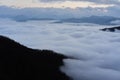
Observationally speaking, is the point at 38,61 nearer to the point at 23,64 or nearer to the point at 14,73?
the point at 23,64

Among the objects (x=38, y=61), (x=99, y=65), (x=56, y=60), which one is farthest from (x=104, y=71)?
(x=38, y=61)

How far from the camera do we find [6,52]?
13538 centimetres

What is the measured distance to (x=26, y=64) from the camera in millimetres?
130875

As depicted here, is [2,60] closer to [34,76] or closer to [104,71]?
[34,76]

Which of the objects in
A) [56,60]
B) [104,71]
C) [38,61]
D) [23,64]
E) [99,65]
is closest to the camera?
[23,64]

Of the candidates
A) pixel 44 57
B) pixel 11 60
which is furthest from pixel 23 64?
pixel 44 57

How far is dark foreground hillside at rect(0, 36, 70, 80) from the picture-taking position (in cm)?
12244

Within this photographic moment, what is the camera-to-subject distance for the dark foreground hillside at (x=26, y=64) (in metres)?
122

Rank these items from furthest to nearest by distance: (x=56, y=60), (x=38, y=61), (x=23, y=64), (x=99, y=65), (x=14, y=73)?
(x=99, y=65) < (x=56, y=60) < (x=38, y=61) < (x=23, y=64) < (x=14, y=73)

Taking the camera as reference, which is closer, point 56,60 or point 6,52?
point 6,52

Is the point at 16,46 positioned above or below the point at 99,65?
above

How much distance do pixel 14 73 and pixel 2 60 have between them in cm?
829

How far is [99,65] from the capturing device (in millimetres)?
183125

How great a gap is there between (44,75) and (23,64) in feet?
24.6
